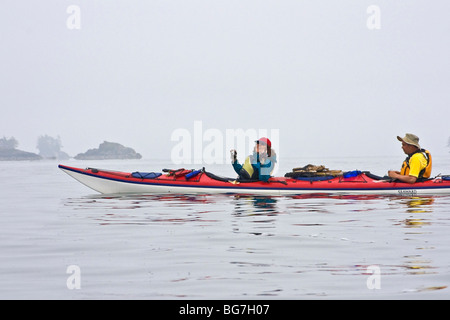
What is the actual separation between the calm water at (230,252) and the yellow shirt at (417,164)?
225 cm

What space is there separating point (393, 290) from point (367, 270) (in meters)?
1.16

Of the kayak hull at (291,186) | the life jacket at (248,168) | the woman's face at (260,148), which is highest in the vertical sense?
the woman's face at (260,148)

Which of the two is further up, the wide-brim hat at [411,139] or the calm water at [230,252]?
the wide-brim hat at [411,139]

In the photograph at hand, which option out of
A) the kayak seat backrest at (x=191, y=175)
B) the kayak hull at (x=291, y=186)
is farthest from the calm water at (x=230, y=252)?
the kayak seat backrest at (x=191, y=175)

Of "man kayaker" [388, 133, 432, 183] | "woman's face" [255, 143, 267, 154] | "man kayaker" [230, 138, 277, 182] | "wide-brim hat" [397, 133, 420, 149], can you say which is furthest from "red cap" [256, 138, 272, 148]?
"wide-brim hat" [397, 133, 420, 149]

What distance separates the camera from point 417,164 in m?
21.0

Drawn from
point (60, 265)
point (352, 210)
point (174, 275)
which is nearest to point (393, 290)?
point (174, 275)

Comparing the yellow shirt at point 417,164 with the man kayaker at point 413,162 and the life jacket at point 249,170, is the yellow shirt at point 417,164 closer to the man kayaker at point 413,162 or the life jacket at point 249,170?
the man kayaker at point 413,162

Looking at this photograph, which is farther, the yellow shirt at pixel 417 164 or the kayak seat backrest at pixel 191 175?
the kayak seat backrest at pixel 191 175

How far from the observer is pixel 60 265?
9.42 metres

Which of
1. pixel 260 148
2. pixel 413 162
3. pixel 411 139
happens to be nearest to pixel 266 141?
pixel 260 148

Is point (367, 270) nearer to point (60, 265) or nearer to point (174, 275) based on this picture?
point (174, 275)

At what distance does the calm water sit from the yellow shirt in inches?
88.4

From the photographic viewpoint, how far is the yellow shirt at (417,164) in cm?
2069
